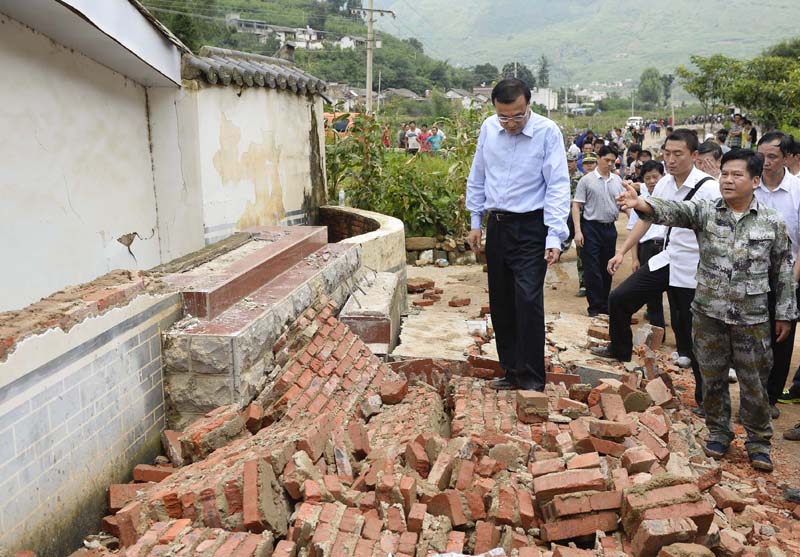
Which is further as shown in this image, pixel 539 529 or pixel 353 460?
pixel 353 460

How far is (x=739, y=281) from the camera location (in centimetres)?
434

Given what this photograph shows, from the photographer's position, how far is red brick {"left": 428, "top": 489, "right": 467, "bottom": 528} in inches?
118

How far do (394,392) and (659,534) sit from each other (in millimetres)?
2078

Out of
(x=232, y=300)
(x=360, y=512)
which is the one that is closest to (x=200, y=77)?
(x=232, y=300)

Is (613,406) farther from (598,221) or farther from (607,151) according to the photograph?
(607,151)

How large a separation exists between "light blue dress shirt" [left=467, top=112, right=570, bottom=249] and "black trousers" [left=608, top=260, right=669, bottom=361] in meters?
1.56

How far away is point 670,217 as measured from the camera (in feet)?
14.4

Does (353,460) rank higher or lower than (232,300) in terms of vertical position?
lower

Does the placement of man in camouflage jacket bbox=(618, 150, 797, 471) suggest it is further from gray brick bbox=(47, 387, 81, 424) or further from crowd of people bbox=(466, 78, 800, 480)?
gray brick bbox=(47, 387, 81, 424)

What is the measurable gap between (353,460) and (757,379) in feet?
8.36

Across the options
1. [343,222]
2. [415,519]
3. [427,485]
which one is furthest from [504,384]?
[343,222]

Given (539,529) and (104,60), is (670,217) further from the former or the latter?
(104,60)

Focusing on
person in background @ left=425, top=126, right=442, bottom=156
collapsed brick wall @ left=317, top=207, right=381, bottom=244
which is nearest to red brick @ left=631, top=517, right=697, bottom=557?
collapsed brick wall @ left=317, top=207, right=381, bottom=244

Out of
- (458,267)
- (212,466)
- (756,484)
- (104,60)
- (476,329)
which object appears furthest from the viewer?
(458,267)
